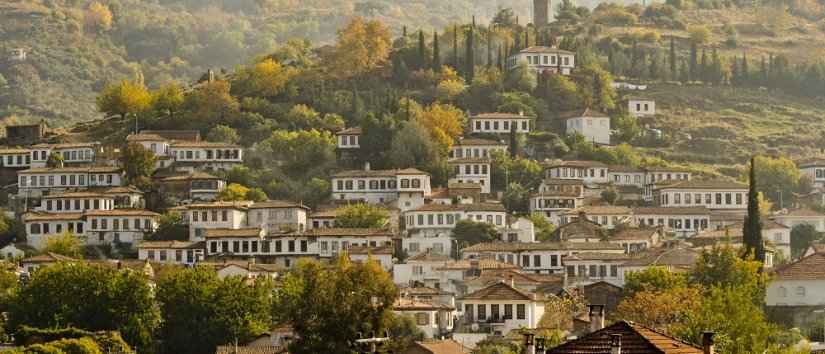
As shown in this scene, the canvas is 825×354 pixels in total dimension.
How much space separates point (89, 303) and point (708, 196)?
47.7 metres

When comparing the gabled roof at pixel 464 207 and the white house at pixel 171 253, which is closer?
the white house at pixel 171 253

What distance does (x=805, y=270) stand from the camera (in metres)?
111

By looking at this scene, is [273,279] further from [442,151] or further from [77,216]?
[442,151]

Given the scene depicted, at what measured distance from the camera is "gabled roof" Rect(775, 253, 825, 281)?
361ft

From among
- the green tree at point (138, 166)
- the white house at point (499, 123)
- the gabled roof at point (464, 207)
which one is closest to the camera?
the gabled roof at point (464, 207)

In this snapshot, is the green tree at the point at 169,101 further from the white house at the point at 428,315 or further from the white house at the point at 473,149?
the white house at the point at 428,315

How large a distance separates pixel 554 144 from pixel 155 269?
3833 centimetres

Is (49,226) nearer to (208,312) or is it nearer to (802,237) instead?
(208,312)

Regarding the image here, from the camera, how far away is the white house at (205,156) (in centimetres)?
14912

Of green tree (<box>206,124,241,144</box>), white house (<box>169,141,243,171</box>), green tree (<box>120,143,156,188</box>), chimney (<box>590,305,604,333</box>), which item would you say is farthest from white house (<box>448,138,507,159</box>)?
chimney (<box>590,305,604,333</box>)

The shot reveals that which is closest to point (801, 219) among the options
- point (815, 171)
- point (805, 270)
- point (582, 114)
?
point (815, 171)

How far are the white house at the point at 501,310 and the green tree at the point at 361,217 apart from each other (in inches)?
946

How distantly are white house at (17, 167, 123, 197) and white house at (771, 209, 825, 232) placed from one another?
42538 millimetres

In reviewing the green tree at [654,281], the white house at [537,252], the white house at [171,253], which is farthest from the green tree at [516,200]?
the green tree at [654,281]
